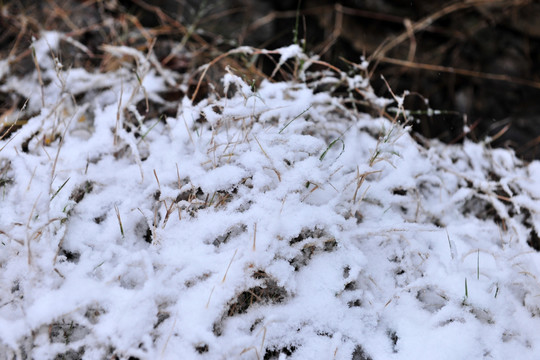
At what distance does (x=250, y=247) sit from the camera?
1009mm

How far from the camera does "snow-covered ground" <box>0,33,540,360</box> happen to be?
0.93 meters

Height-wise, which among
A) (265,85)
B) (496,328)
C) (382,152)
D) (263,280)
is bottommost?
(496,328)

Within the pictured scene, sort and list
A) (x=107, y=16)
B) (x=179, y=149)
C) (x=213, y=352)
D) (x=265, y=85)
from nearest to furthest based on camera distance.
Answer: (x=213, y=352), (x=179, y=149), (x=265, y=85), (x=107, y=16)

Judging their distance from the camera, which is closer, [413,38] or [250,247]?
[250,247]

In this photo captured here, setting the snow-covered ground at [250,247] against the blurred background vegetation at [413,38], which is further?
the blurred background vegetation at [413,38]

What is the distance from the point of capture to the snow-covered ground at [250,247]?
0.93 metres

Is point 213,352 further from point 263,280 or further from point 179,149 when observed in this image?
point 179,149

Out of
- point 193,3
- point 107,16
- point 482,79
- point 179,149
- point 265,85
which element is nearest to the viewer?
point 179,149

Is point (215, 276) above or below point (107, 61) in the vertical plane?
below

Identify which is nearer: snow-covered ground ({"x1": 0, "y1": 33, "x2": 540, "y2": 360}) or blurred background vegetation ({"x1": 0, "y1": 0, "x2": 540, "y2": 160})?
snow-covered ground ({"x1": 0, "y1": 33, "x2": 540, "y2": 360})

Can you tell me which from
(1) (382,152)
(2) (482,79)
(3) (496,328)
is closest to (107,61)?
(1) (382,152)

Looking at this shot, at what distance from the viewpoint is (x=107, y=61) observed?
184 cm

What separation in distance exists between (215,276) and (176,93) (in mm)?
989

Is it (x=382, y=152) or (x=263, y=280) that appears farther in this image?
(x=382, y=152)
